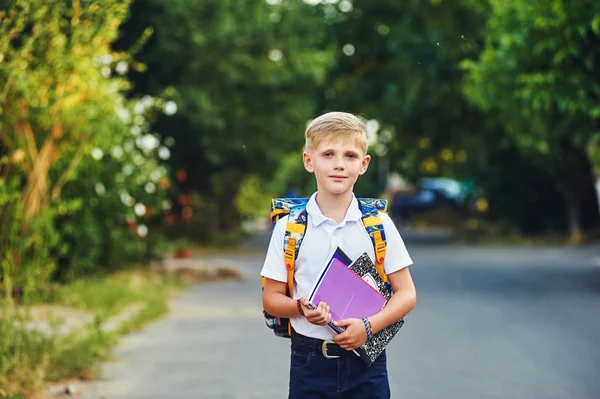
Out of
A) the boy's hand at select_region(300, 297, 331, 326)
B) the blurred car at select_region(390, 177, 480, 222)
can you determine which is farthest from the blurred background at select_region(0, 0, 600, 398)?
the boy's hand at select_region(300, 297, 331, 326)

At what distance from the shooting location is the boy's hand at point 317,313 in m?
3.63

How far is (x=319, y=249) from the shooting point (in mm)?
3863

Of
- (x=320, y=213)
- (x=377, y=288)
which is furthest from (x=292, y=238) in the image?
(x=377, y=288)

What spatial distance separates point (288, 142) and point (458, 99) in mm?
6221

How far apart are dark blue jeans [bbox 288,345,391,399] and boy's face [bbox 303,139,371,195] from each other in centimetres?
61

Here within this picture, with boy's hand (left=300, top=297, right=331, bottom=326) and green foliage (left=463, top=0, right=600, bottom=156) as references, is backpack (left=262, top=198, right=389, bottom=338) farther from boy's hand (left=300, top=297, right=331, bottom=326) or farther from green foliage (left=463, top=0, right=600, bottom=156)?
green foliage (left=463, top=0, right=600, bottom=156)

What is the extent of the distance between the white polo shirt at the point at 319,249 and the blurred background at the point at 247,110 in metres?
0.49

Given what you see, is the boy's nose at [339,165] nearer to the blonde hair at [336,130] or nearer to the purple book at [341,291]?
the blonde hair at [336,130]

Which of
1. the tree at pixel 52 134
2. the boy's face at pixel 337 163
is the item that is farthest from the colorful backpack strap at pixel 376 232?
the tree at pixel 52 134

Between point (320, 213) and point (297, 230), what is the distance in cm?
10

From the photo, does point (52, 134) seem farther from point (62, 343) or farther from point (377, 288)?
point (377, 288)

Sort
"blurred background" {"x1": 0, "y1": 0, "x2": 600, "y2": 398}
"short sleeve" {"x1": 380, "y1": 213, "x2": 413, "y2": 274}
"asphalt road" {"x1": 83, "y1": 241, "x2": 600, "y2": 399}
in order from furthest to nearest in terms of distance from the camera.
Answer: "blurred background" {"x1": 0, "y1": 0, "x2": 600, "y2": 398} → "asphalt road" {"x1": 83, "y1": 241, "x2": 600, "y2": 399} → "short sleeve" {"x1": 380, "y1": 213, "x2": 413, "y2": 274}

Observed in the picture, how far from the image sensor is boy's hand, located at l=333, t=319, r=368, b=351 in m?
3.70

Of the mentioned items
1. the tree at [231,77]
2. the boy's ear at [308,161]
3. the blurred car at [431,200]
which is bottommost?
the boy's ear at [308,161]
